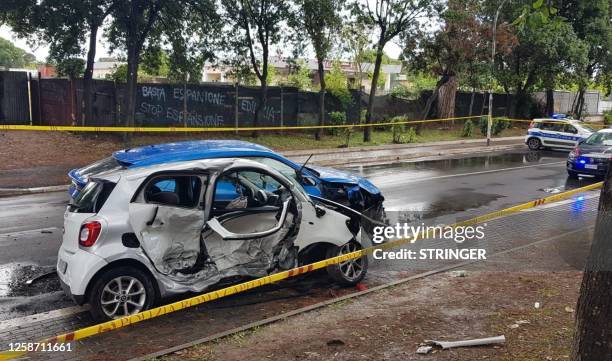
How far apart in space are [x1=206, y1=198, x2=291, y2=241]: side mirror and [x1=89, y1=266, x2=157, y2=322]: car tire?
833 mm

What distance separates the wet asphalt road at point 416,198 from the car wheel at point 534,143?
311 centimetres

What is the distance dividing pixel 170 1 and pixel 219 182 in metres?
13.1

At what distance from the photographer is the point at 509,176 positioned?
54.6 ft

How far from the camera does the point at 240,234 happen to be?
5.90 m

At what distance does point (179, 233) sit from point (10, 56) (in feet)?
275

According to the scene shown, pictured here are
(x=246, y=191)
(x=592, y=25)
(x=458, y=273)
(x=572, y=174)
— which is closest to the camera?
(x=246, y=191)

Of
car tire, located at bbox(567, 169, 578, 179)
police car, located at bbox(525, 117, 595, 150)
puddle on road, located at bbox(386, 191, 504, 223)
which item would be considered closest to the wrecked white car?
A: puddle on road, located at bbox(386, 191, 504, 223)

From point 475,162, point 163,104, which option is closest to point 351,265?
point 475,162

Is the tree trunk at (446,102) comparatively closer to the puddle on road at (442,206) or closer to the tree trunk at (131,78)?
the tree trunk at (131,78)

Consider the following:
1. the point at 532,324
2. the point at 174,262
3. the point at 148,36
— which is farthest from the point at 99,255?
the point at 148,36

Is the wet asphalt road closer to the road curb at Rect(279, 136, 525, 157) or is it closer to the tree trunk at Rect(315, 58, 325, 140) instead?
the road curb at Rect(279, 136, 525, 157)

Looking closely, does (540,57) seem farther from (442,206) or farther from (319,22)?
(442,206)

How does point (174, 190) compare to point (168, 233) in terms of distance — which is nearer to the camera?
point (168, 233)

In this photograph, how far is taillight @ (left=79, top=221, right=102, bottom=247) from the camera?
528 centimetres
